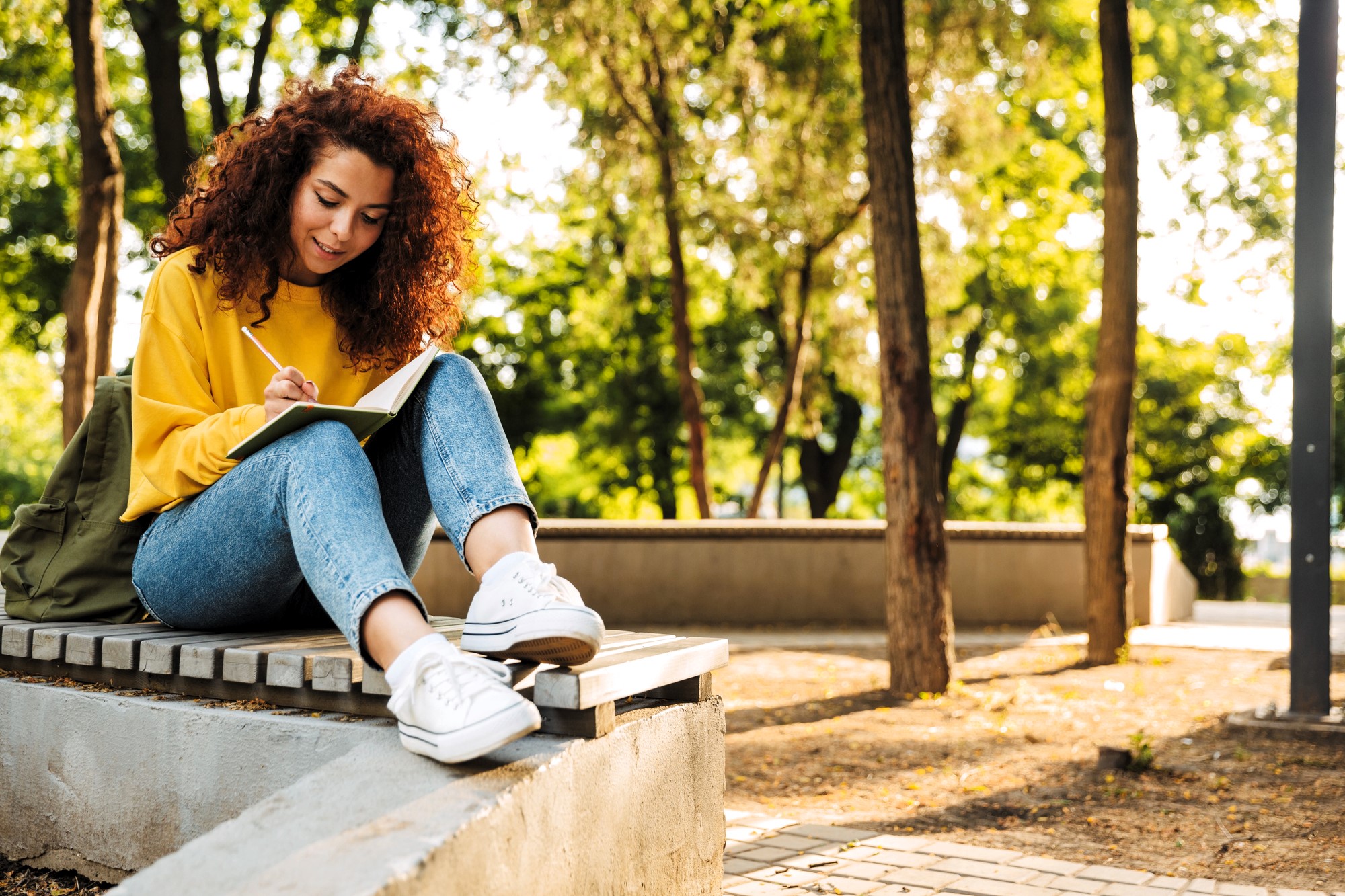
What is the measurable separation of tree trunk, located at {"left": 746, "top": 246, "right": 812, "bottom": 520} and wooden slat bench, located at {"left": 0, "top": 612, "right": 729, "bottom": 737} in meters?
12.7

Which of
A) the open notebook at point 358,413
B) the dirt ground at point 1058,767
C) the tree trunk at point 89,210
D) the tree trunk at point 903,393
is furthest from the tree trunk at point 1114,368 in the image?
the tree trunk at point 89,210

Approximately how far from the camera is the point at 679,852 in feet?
8.09

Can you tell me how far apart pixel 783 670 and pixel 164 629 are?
223 inches

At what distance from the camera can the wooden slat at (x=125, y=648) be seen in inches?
98.4

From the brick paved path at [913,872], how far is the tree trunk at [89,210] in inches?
299

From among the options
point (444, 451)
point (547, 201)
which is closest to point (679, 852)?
point (444, 451)

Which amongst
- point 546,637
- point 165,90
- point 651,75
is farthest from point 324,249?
point 651,75

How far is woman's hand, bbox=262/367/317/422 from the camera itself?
2375 millimetres

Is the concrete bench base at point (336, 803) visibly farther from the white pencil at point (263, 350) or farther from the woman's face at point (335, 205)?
the woman's face at point (335, 205)

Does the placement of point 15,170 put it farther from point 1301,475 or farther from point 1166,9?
point 1301,475

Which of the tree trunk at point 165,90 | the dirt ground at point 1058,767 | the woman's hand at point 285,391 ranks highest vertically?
the tree trunk at point 165,90

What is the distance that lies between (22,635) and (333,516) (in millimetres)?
1121

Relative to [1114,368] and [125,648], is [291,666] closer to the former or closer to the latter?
[125,648]

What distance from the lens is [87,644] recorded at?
2570 millimetres
